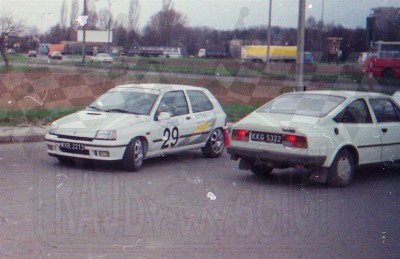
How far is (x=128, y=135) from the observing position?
33.2 ft

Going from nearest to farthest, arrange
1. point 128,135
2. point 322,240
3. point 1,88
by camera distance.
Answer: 1. point 322,240
2. point 128,135
3. point 1,88

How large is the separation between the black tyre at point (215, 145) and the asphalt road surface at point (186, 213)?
1.20 m

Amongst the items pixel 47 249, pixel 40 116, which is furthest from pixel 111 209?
pixel 40 116

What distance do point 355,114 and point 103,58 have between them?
31782 millimetres

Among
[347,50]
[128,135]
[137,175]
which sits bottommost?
[137,175]

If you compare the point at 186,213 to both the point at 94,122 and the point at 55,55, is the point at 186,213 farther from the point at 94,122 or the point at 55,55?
the point at 55,55

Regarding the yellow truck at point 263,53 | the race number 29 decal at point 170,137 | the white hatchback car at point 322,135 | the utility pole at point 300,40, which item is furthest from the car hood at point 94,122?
the yellow truck at point 263,53

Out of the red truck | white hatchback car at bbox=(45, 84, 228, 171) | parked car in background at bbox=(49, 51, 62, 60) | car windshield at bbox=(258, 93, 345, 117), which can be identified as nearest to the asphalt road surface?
white hatchback car at bbox=(45, 84, 228, 171)

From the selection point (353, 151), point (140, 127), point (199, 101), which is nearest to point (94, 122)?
point (140, 127)

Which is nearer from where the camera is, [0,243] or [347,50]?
[0,243]

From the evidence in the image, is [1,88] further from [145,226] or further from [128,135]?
[145,226]

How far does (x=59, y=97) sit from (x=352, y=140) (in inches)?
621

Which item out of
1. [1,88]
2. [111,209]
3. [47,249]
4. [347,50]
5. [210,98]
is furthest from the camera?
[1,88]

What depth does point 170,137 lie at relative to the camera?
1105cm
